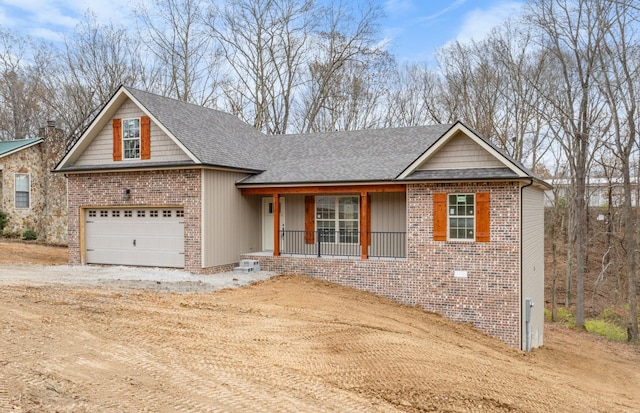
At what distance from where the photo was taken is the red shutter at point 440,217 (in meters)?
15.0

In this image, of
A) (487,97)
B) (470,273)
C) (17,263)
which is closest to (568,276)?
(487,97)

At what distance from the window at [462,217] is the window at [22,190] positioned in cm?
2137

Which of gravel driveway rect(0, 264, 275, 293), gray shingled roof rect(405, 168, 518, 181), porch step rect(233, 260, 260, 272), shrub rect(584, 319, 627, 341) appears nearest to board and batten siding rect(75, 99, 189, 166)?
gravel driveway rect(0, 264, 275, 293)

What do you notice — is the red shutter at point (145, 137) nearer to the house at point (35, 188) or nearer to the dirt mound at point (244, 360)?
the dirt mound at point (244, 360)

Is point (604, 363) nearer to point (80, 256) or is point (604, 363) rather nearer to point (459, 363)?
point (459, 363)

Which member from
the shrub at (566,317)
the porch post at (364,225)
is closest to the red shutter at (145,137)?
the porch post at (364,225)

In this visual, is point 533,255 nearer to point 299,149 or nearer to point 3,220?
point 299,149

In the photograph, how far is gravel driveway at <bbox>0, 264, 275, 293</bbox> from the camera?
1390 cm

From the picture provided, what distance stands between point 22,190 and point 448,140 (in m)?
21.4

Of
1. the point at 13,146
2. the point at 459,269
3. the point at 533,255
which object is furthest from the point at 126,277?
the point at 13,146

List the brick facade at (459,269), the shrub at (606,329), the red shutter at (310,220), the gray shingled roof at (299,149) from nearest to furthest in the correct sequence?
the brick facade at (459,269) < the gray shingled roof at (299,149) < the red shutter at (310,220) < the shrub at (606,329)

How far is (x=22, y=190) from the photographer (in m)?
26.6

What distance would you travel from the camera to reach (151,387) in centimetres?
639

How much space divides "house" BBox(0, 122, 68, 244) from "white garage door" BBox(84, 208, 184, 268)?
996 cm
